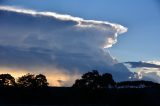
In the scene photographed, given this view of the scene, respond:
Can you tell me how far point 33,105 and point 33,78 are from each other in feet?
255

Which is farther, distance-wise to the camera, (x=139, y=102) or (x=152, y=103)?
(x=152, y=103)

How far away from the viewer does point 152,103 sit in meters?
109

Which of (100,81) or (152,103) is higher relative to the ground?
(100,81)

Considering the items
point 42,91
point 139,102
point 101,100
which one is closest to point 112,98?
point 101,100

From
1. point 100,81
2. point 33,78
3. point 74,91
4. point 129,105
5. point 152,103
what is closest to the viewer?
point 129,105

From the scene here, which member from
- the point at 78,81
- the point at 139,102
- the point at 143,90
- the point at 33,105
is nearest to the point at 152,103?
the point at 139,102

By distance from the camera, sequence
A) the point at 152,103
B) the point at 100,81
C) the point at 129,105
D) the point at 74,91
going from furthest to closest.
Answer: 1. the point at 100,81
2. the point at 74,91
3. the point at 152,103
4. the point at 129,105

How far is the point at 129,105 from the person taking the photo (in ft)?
319

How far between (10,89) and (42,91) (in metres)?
7.60

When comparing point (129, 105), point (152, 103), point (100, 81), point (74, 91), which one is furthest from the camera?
point (100, 81)

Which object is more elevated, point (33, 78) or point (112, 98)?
point (33, 78)

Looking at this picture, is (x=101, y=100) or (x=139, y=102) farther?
(x=101, y=100)

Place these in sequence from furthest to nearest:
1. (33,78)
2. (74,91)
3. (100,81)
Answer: (33,78) → (100,81) → (74,91)

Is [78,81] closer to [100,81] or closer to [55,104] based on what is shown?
[100,81]
